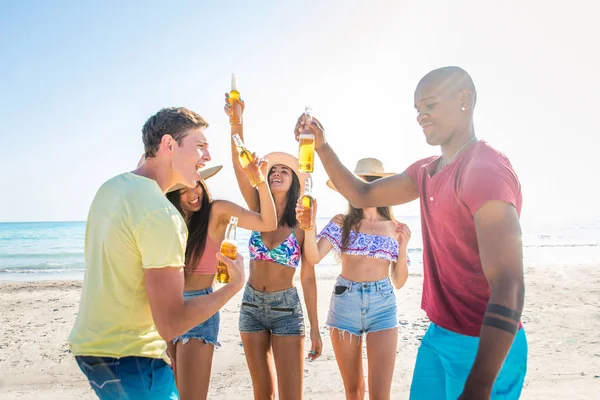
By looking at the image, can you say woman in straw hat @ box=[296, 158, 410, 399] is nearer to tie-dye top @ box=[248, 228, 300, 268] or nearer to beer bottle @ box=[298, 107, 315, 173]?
tie-dye top @ box=[248, 228, 300, 268]

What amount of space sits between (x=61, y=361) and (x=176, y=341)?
3.92 meters

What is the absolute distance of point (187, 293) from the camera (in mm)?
4133

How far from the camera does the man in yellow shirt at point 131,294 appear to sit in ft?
6.67

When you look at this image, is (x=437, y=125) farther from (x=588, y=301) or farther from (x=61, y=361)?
(x=588, y=301)

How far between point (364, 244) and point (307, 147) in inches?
73.2

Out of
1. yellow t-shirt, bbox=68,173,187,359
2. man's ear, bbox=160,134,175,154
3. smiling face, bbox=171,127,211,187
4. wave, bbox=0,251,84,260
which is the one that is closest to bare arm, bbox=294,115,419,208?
smiling face, bbox=171,127,211,187

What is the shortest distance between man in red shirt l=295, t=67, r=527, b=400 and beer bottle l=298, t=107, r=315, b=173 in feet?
2.25

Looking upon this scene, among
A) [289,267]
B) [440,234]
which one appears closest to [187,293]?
[289,267]

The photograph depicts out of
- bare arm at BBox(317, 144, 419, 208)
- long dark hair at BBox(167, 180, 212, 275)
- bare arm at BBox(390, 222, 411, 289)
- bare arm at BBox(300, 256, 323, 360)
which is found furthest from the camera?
bare arm at BBox(390, 222, 411, 289)

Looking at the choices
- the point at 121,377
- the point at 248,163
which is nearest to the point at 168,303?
the point at 121,377

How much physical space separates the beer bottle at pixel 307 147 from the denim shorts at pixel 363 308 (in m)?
1.64

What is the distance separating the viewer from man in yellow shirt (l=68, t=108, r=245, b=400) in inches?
80.0

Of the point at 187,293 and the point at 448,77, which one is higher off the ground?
the point at 448,77

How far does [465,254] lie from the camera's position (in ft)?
7.21
